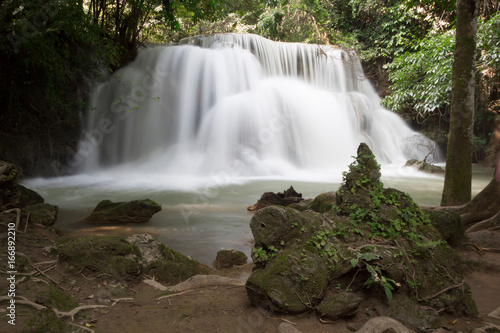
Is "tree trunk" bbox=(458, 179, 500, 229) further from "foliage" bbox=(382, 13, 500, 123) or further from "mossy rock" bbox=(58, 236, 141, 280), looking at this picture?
"foliage" bbox=(382, 13, 500, 123)

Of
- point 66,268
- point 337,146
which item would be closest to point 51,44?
point 66,268

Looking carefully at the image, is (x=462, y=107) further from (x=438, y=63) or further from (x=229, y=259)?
(x=438, y=63)

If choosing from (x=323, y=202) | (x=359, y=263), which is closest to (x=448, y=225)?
(x=323, y=202)

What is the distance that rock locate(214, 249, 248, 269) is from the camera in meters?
4.43

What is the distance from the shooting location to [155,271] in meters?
3.62

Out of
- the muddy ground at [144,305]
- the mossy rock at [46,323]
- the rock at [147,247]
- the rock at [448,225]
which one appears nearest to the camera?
the mossy rock at [46,323]

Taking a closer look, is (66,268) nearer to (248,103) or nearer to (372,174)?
(372,174)

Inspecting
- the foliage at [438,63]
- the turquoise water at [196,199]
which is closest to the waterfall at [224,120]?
the turquoise water at [196,199]

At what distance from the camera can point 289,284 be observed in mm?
2424

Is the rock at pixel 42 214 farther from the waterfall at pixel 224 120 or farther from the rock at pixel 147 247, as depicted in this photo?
the waterfall at pixel 224 120

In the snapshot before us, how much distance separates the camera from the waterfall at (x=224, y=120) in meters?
13.4

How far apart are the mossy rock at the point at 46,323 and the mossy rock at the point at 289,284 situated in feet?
4.18

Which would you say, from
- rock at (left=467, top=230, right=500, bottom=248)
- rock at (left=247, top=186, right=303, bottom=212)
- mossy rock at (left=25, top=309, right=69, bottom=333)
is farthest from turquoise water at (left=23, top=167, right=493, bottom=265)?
rock at (left=467, top=230, right=500, bottom=248)

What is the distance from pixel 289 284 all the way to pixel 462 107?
14.1ft
